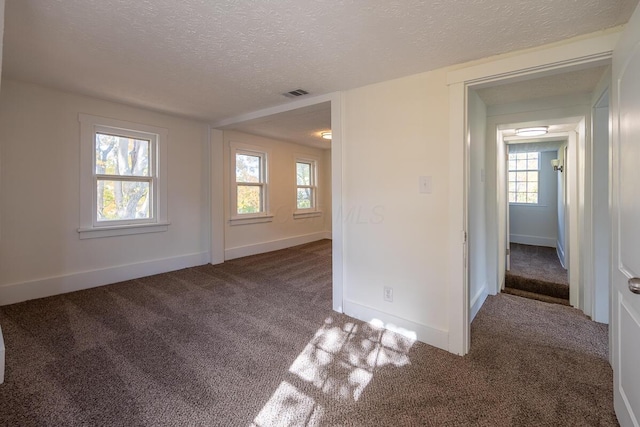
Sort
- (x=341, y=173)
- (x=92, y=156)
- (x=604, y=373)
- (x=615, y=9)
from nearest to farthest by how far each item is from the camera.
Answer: (x=615, y=9), (x=604, y=373), (x=341, y=173), (x=92, y=156)

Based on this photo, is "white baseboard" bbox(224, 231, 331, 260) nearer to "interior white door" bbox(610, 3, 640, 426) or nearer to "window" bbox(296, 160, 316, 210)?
"window" bbox(296, 160, 316, 210)

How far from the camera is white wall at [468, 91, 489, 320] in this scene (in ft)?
8.82

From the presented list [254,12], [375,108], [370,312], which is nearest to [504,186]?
[375,108]

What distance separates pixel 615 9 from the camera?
1.52m

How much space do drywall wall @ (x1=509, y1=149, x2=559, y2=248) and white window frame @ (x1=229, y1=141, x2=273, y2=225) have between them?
592 centimetres

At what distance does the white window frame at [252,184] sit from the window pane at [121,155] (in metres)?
1.36

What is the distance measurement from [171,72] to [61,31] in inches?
29.1

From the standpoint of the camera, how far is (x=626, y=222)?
1.31 m

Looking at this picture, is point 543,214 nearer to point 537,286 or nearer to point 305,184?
point 537,286

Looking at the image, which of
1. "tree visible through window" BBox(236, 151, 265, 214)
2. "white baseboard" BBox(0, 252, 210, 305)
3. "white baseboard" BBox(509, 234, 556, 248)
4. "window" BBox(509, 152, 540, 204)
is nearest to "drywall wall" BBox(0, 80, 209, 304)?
"white baseboard" BBox(0, 252, 210, 305)

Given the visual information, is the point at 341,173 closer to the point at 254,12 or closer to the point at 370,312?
the point at 370,312

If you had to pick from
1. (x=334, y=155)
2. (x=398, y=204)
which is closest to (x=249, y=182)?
(x=334, y=155)

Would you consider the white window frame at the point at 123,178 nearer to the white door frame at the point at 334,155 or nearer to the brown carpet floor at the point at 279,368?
the white door frame at the point at 334,155

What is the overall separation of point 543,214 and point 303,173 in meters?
5.58
